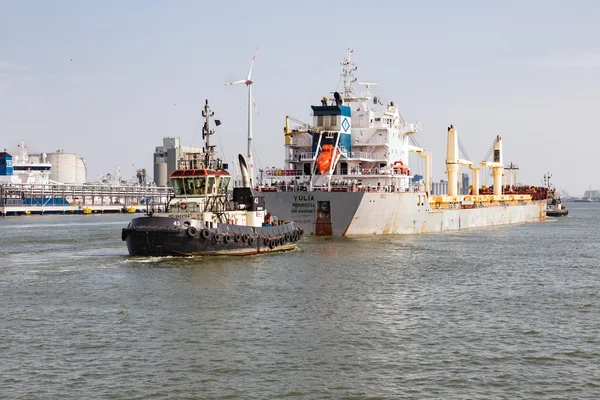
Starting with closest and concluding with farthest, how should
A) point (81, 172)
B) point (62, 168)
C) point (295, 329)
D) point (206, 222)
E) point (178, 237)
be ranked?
point (295, 329)
point (178, 237)
point (206, 222)
point (62, 168)
point (81, 172)

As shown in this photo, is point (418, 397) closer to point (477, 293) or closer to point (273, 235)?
point (477, 293)

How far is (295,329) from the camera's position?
893 inches

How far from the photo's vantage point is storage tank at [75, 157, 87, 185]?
18901cm

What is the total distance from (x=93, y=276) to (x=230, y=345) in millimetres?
14213

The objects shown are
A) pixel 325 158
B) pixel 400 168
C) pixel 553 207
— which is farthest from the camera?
pixel 553 207

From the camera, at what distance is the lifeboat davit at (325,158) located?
5541cm

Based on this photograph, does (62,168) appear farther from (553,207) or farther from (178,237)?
(178,237)

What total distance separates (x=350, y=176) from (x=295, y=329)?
3458 centimetres

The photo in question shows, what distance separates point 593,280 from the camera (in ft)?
112

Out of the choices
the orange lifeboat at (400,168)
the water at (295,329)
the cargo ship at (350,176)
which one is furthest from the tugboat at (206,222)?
the orange lifeboat at (400,168)

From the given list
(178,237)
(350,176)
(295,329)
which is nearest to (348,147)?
(350,176)

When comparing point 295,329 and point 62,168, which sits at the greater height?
point 62,168

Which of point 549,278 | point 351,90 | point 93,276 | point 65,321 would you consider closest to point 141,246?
point 93,276

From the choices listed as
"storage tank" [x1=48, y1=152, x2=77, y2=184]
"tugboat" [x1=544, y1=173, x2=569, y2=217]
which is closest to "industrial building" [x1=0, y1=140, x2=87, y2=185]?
"storage tank" [x1=48, y1=152, x2=77, y2=184]
